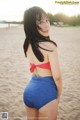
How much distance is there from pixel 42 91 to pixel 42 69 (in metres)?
0.12

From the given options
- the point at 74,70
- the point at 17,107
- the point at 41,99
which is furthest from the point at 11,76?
the point at 41,99

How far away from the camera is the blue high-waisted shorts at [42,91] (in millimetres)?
1681

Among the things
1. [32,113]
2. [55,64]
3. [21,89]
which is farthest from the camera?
[21,89]

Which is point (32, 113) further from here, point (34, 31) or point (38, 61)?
point (34, 31)

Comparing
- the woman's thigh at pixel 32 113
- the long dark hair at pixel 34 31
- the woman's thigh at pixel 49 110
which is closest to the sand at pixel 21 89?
the woman's thigh at pixel 32 113

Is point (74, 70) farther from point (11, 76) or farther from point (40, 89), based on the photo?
point (40, 89)

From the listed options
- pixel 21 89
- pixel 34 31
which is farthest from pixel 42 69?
pixel 21 89

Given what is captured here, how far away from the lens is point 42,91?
5.53 ft

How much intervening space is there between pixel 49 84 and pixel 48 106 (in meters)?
0.12

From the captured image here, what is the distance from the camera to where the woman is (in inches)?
65.2

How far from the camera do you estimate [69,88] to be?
4.46 meters

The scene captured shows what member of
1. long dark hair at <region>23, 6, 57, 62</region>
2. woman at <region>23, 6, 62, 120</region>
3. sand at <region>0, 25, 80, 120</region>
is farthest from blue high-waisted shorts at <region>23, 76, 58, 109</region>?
sand at <region>0, 25, 80, 120</region>

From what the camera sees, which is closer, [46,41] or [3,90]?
[46,41]

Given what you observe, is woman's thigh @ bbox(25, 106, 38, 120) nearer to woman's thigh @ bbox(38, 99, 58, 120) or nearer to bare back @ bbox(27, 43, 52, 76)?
woman's thigh @ bbox(38, 99, 58, 120)
